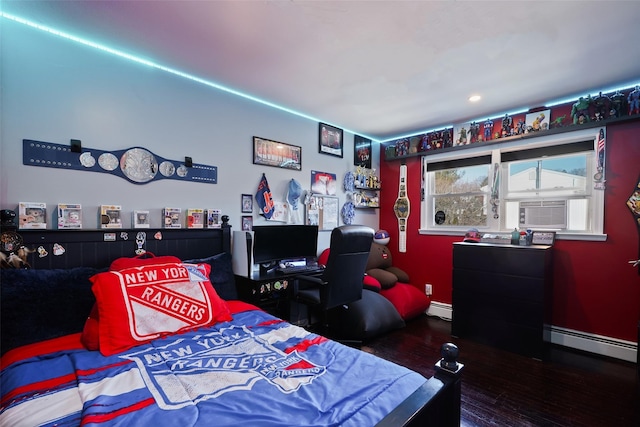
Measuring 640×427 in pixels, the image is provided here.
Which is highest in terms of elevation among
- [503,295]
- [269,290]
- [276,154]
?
[276,154]

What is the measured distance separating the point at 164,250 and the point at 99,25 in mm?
1579

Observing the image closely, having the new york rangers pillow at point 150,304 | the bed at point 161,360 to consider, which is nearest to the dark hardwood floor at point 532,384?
the bed at point 161,360

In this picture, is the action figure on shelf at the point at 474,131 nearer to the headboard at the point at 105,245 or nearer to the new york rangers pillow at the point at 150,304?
the headboard at the point at 105,245

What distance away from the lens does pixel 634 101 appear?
2592mm

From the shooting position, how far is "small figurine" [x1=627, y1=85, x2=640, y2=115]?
258 cm

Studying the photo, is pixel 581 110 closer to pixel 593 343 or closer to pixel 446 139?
pixel 446 139

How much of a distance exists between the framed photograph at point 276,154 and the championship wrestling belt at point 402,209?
168 cm

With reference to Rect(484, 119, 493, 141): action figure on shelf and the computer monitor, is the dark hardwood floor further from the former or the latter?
Rect(484, 119, 493, 141): action figure on shelf

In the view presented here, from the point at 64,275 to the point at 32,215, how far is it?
1.56ft

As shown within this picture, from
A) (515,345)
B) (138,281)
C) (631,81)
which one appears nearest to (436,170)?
(631,81)

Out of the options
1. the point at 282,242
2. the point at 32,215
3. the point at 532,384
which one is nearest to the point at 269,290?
the point at 282,242

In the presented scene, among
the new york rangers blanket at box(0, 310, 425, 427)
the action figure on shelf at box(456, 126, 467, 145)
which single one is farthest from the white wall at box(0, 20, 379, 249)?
the action figure on shelf at box(456, 126, 467, 145)

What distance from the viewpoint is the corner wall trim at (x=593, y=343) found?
2.70 m

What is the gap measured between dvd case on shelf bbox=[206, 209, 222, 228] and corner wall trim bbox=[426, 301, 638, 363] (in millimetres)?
3326
